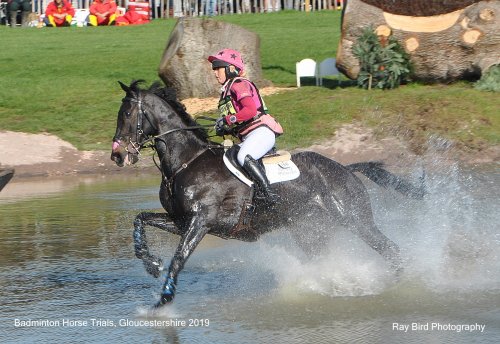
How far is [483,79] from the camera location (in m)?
22.3

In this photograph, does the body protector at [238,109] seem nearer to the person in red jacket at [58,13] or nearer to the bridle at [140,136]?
the bridle at [140,136]

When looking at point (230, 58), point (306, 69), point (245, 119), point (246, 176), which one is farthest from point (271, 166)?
point (306, 69)

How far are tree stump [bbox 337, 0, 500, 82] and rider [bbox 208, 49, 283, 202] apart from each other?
502 inches

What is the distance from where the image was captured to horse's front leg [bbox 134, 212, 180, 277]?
35.1 ft

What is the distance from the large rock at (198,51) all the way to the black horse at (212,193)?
12.9m

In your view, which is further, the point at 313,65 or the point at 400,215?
the point at 313,65

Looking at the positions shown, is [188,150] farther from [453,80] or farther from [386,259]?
[453,80]

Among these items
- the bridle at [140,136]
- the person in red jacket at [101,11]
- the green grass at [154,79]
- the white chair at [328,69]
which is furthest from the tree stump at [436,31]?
the person in red jacket at [101,11]

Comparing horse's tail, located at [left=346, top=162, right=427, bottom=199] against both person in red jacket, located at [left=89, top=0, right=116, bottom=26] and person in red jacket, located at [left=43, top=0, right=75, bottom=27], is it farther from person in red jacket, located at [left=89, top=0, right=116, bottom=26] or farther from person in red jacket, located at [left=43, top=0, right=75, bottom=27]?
person in red jacket, located at [left=43, top=0, right=75, bottom=27]

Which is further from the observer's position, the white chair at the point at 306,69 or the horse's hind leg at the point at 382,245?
the white chair at the point at 306,69

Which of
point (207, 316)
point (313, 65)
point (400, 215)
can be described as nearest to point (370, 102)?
point (313, 65)

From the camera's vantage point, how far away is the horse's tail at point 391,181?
1123cm

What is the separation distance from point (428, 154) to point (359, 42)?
420cm

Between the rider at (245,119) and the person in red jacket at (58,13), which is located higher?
the rider at (245,119)
